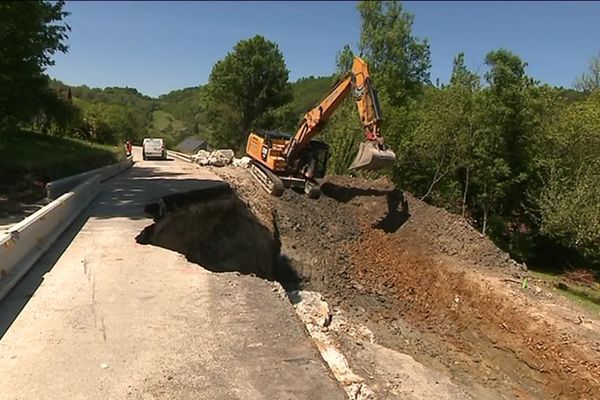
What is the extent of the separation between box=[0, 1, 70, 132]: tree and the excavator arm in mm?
8740

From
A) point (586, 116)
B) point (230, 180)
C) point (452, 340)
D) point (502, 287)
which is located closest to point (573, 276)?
point (586, 116)

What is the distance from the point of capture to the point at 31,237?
8.33 m

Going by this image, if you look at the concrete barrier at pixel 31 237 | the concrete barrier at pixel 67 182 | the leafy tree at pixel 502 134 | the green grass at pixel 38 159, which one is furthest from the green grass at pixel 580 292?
the green grass at pixel 38 159

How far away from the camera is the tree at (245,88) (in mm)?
50781

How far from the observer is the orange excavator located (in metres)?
17.4

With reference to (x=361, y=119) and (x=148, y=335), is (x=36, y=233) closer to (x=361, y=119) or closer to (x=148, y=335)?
(x=148, y=335)

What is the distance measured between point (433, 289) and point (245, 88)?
128 feet

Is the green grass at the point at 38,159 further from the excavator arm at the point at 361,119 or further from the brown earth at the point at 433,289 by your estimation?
the excavator arm at the point at 361,119

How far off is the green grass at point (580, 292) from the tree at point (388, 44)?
18239mm

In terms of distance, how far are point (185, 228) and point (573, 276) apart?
1546cm

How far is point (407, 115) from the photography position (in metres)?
27.9

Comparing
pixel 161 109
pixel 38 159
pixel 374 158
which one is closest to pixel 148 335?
pixel 374 158

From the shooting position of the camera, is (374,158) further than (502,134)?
No

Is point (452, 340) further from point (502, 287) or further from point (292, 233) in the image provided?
point (292, 233)
